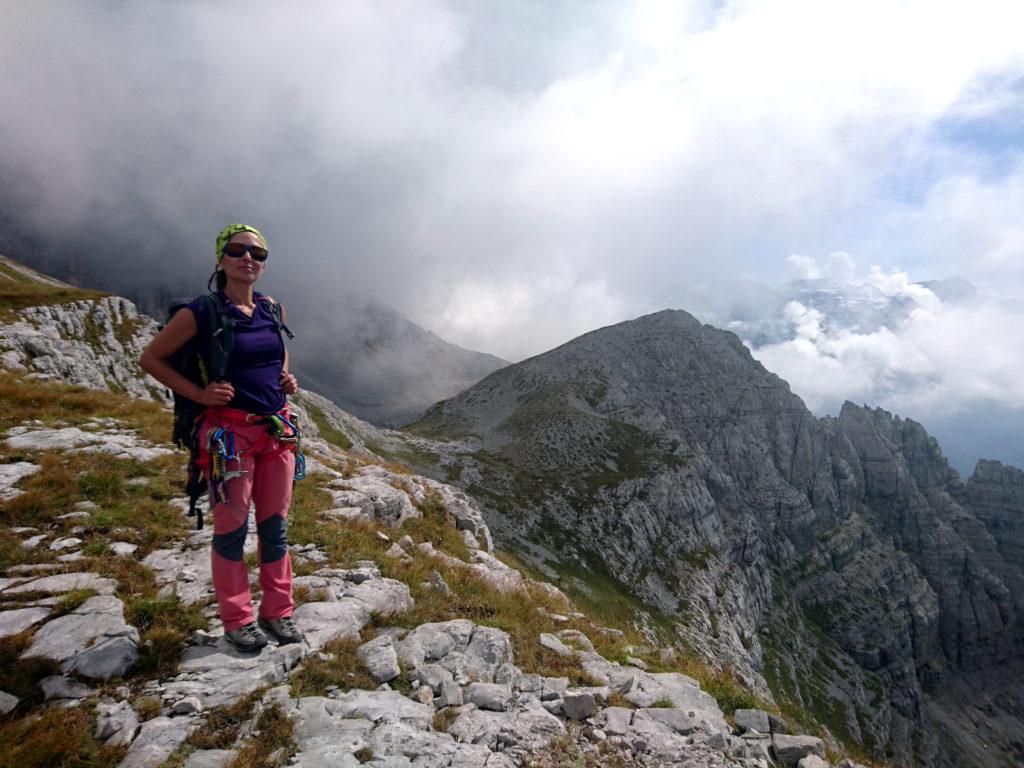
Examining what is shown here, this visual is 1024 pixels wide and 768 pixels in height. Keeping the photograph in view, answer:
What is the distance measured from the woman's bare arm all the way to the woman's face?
81cm

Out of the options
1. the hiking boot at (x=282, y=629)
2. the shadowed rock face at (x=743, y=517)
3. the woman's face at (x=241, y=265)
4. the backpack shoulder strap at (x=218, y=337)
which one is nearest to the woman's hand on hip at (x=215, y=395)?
the backpack shoulder strap at (x=218, y=337)

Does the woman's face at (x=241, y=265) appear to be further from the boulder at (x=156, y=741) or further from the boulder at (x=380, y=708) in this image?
the boulder at (x=380, y=708)

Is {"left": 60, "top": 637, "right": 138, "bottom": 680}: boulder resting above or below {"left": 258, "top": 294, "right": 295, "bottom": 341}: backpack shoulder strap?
below

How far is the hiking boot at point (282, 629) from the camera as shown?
21.7 feet

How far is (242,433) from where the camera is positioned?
6664 millimetres

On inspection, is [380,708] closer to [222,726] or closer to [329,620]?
[222,726]

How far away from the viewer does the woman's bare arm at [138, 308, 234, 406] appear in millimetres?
6242

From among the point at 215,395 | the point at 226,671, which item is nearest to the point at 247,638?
the point at 226,671

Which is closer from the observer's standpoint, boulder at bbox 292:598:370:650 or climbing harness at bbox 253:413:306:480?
climbing harness at bbox 253:413:306:480

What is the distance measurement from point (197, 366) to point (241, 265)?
4.93ft

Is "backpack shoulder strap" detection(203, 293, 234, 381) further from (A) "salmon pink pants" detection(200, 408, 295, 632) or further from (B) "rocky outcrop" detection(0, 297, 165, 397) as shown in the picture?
(B) "rocky outcrop" detection(0, 297, 165, 397)

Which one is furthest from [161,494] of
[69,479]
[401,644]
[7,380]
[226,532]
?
[7,380]

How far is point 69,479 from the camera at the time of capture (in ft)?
32.7

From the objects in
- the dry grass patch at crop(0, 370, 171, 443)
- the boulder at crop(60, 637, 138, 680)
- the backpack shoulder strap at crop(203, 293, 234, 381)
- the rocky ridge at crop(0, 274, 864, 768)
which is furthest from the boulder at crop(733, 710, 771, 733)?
the dry grass patch at crop(0, 370, 171, 443)
